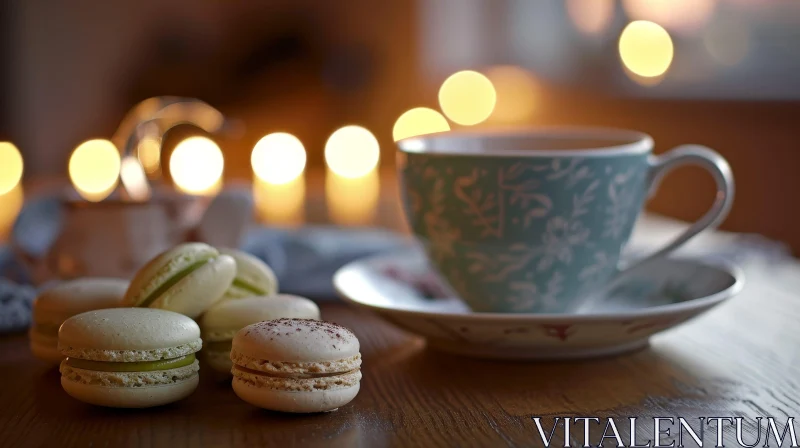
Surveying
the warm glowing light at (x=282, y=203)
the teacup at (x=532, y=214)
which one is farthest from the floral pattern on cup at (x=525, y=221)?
the warm glowing light at (x=282, y=203)

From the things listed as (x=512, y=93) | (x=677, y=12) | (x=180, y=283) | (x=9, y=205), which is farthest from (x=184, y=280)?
(x=512, y=93)

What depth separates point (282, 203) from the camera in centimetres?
163

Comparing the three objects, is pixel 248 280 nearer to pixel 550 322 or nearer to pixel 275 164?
pixel 550 322

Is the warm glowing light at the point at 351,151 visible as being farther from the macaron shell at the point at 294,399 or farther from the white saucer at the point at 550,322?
the macaron shell at the point at 294,399

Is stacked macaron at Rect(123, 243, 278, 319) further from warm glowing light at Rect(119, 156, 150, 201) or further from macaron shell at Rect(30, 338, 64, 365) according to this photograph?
warm glowing light at Rect(119, 156, 150, 201)

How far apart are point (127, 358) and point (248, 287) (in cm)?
13

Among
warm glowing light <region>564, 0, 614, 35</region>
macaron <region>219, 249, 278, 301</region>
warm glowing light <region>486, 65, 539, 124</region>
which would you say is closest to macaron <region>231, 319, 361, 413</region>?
macaron <region>219, 249, 278, 301</region>

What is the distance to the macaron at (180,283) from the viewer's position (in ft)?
1.67

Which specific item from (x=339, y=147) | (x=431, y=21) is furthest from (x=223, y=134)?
(x=431, y=21)

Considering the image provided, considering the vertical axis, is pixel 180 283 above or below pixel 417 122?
above

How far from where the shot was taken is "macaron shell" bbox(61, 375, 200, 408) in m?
0.46

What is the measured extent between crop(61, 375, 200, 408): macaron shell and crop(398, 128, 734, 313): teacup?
0.78ft

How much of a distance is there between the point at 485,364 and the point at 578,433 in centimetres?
15

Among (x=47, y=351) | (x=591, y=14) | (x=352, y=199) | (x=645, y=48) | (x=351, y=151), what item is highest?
(x=591, y=14)
